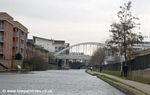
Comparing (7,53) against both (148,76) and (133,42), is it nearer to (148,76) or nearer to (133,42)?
(133,42)

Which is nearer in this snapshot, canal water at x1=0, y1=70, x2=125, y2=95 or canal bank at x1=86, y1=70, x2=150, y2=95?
canal water at x1=0, y1=70, x2=125, y2=95

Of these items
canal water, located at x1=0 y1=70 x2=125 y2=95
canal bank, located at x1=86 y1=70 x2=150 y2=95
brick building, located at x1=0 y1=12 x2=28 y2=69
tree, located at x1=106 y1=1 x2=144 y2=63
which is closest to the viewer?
canal water, located at x1=0 y1=70 x2=125 y2=95

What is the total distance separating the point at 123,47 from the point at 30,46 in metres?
111

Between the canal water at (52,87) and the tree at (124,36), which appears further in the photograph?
the tree at (124,36)

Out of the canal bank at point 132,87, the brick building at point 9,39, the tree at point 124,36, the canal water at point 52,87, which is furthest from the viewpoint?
the brick building at point 9,39

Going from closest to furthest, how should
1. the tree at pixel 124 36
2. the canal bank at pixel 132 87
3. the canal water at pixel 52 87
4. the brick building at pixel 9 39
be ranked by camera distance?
the canal water at pixel 52 87 < the canal bank at pixel 132 87 < the tree at pixel 124 36 < the brick building at pixel 9 39

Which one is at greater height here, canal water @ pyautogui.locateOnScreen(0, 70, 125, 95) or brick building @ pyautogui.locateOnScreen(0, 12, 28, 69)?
brick building @ pyautogui.locateOnScreen(0, 12, 28, 69)

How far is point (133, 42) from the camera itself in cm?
6325

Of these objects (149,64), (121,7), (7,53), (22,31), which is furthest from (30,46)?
(149,64)

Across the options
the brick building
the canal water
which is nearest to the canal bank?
the canal water

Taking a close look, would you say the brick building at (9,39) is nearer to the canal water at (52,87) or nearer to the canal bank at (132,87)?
the canal water at (52,87)

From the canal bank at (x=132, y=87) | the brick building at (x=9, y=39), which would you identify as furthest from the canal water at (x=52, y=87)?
the brick building at (x=9, y=39)

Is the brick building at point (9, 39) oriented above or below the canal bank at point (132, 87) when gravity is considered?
above

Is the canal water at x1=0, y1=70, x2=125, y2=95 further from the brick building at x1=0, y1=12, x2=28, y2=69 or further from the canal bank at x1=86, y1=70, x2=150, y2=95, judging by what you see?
the brick building at x1=0, y1=12, x2=28, y2=69
